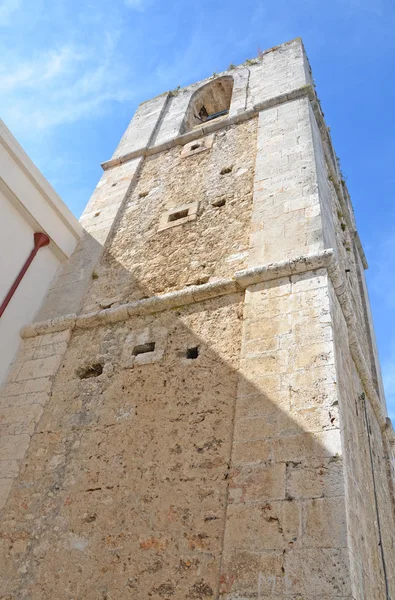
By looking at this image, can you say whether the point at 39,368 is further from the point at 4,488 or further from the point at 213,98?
the point at 213,98

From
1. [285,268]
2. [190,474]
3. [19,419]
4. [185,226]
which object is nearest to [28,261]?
[185,226]

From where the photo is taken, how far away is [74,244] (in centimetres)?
632

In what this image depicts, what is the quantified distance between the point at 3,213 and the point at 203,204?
7.45 ft

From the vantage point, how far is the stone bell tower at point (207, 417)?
2.66m

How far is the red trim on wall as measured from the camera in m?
4.94

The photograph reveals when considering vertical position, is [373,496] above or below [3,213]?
below

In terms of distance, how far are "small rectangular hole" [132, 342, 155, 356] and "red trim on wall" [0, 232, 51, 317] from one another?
153 cm

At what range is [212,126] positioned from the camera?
25.0 feet

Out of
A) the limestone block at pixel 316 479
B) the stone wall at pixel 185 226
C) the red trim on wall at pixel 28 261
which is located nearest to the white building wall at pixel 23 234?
the red trim on wall at pixel 28 261

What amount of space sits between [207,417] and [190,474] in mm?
417

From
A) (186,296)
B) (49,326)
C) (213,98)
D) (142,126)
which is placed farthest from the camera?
(213,98)

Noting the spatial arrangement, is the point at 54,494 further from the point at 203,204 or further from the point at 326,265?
the point at 203,204

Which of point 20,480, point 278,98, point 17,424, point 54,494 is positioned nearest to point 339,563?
point 54,494

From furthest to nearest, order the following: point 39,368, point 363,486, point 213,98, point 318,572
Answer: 1. point 213,98
2. point 39,368
3. point 363,486
4. point 318,572
